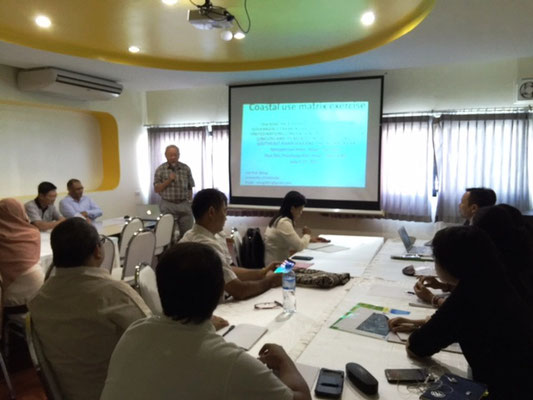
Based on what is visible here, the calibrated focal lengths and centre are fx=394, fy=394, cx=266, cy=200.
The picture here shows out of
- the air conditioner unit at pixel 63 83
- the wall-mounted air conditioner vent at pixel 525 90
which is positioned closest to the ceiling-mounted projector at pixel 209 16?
the air conditioner unit at pixel 63 83

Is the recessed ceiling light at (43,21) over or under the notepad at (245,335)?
over

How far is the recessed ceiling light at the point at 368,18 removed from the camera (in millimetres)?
3465

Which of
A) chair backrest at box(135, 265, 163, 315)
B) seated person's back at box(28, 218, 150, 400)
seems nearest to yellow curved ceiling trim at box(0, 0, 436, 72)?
chair backrest at box(135, 265, 163, 315)

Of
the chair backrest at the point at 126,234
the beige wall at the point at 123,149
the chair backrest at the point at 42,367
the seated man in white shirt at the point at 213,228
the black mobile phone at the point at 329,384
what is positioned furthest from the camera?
the beige wall at the point at 123,149

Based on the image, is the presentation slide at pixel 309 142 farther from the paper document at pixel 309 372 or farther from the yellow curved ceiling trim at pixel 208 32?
the paper document at pixel 309 372

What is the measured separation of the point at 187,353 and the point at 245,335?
797mm

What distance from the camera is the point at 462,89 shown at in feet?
16.2

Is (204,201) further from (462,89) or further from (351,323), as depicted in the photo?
(462,89)

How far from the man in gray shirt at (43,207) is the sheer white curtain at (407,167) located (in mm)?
4071

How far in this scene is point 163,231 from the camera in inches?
184

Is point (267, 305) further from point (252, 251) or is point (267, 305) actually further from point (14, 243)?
point (14, 243)

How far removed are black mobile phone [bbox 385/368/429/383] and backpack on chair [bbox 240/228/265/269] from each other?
2.04 meters

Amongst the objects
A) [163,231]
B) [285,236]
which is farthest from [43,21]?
[285,236]

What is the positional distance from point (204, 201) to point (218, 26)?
1.53 metres
